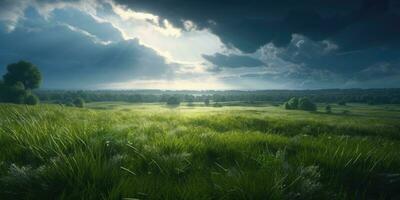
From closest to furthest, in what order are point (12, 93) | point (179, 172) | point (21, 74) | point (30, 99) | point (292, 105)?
point (179, 172)
point (12, 93)
point (30, 99)
point (21, 74)
point (292, 105)

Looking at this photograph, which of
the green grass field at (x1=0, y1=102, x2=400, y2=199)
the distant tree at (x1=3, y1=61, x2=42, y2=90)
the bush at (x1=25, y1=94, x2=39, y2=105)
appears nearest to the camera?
the green grass field at (x1=0, y1=102, x2=400, y2=199)

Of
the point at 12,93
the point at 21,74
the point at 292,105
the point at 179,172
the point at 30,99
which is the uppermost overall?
the point at 21,74

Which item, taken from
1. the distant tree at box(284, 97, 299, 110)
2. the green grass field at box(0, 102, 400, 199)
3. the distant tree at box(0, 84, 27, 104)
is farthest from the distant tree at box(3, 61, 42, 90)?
the distant tree at box(284, 97, 299, 110)

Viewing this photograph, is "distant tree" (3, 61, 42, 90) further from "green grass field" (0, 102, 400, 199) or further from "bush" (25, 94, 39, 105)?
"green grass field" (0, 102, 400, 199)

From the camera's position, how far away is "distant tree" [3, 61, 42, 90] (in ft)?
363

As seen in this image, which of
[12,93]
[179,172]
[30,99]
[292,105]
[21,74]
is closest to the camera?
[179,172]

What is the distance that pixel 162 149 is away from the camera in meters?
4.15

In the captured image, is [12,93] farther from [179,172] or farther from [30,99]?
[179,172]

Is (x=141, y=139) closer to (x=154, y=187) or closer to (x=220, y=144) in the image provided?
(x=220, y=144)

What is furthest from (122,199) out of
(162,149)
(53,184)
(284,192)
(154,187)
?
(162,149)

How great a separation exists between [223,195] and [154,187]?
69 centimetres

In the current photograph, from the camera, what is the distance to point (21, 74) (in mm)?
111938

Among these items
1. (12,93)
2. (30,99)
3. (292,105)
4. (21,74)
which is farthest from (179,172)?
(292,105)

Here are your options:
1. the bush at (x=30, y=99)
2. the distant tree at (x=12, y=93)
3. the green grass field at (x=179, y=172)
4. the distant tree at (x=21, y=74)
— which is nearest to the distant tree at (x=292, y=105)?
the bush at (x=30, y=99)
